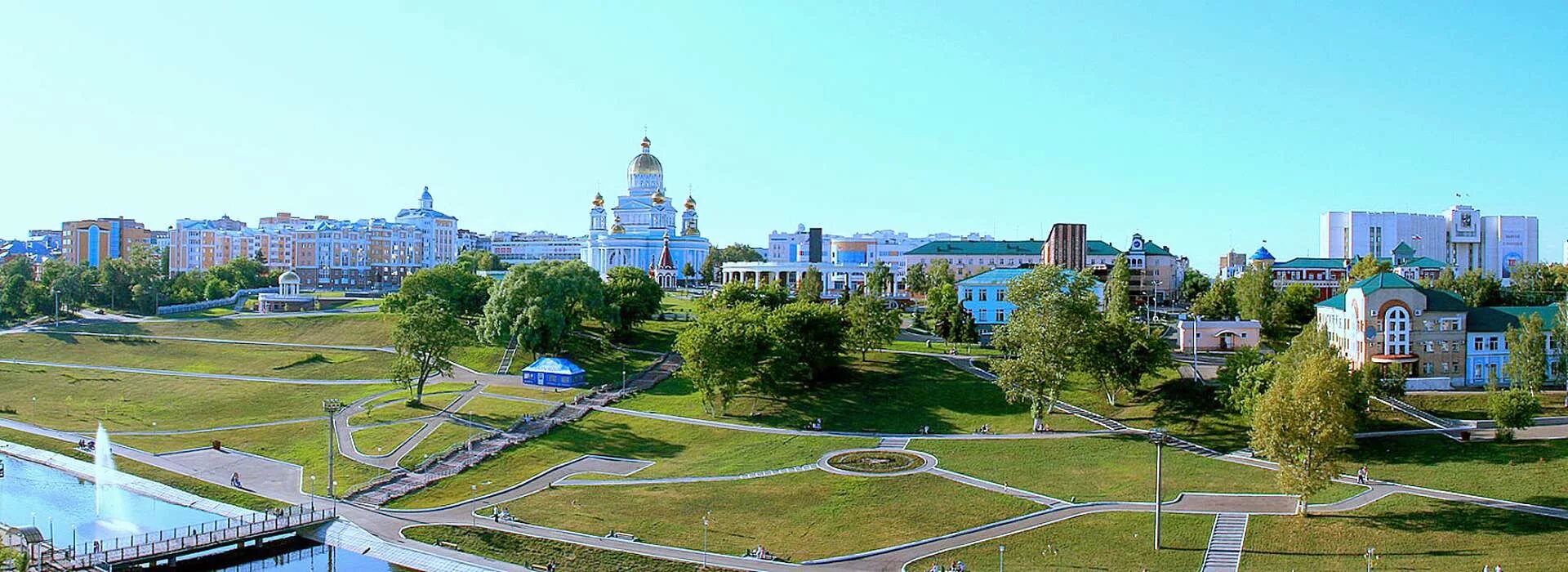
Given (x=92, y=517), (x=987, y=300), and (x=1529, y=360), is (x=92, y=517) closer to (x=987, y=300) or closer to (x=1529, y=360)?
(x=987, y=300)

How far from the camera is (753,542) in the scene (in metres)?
41.2

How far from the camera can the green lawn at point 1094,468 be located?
46312 millimetres

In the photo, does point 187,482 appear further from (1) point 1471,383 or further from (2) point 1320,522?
(1) point 1471,383

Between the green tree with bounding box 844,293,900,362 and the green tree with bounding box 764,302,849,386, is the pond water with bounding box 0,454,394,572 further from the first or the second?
the green tree with bounding box 844,293,900,362

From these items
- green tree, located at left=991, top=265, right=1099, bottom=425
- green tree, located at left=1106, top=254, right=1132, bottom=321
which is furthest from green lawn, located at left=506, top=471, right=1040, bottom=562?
green tree, located at left=1106, top=254, right=1132, bottom=321

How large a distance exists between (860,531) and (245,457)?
33369mm

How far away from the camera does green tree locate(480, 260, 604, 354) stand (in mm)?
76812

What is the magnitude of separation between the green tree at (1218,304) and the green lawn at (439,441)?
55400 mm

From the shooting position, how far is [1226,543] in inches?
1565

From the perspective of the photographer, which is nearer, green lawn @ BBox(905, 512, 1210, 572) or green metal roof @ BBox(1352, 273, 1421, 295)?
green lawn @ BBox(905, 512, 1210, 572)

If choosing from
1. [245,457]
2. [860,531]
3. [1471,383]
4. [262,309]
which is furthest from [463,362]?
[1471,383]

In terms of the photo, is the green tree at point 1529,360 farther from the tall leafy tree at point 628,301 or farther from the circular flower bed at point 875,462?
the tall leafy tree at point 628,301

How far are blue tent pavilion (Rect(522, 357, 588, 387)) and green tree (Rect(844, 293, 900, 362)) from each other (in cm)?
1809

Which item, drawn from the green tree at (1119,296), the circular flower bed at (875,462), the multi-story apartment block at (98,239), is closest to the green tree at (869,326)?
the green tree at (1119,296)
